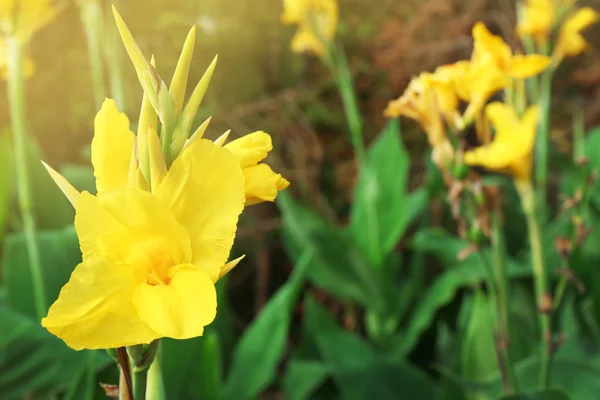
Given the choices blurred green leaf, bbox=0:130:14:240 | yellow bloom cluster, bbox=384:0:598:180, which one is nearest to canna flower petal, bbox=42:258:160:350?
yellow bloom cluster, bbox=384:0:598:180

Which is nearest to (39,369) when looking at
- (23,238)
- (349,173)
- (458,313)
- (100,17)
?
(23,238)

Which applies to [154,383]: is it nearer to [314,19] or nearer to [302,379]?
[302,379]

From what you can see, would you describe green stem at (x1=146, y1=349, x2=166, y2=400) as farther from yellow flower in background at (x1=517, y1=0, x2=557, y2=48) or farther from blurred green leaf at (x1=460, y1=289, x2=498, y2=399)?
yellow flower in background at (x1=517, y1=0, x2=557, y2=48)

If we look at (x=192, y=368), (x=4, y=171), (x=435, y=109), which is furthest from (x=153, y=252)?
(x=4, y=171)

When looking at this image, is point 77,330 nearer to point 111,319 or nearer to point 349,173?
point 111,319

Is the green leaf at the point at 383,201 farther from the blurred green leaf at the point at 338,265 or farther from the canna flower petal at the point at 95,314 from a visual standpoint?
the canna flower petal at the point at 95,314

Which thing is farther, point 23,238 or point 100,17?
point 23,238

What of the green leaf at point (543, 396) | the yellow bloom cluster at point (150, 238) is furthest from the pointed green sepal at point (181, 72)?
the green leaf at point (543, 396)
